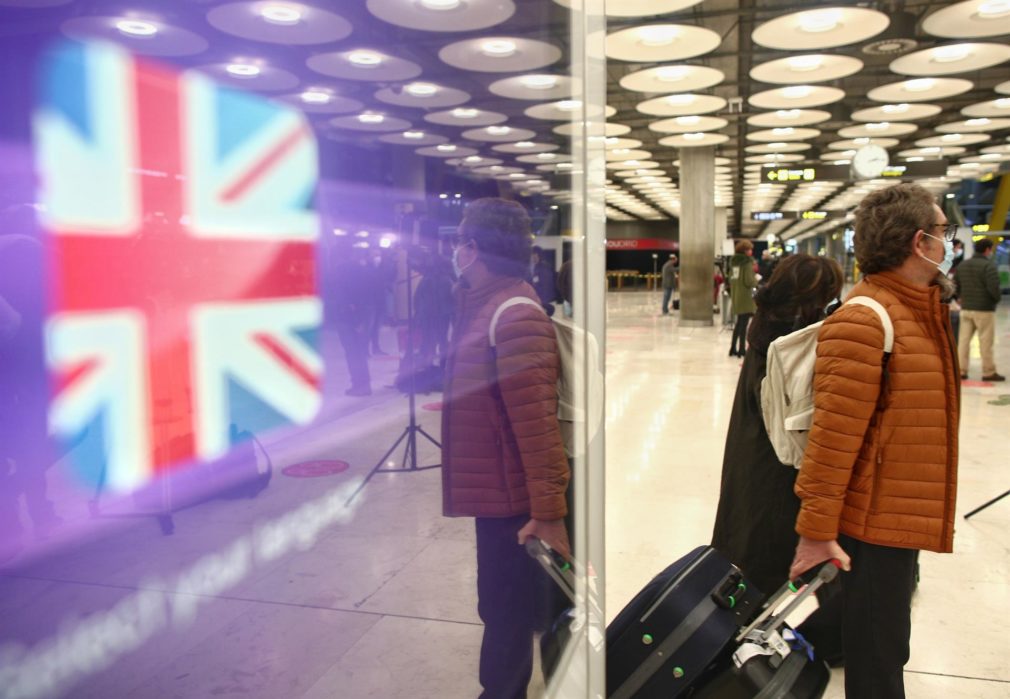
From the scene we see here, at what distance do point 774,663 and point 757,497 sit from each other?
60cm

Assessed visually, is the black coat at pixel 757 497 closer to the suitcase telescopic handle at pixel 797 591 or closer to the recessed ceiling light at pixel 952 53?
the suitcase telescopic handle at pixel 797 591

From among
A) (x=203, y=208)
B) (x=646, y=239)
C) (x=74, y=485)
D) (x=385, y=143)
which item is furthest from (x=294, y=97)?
(x=646, y=239)

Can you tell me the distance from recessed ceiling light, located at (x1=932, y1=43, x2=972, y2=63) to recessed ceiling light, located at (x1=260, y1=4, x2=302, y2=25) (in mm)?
8419

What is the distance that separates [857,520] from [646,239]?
45.7 meters

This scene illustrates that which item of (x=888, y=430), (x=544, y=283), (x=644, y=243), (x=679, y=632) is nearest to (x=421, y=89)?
(x=544, y=283)

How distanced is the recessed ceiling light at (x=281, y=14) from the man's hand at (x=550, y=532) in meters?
7.76

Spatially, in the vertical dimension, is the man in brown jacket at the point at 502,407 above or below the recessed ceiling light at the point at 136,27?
below

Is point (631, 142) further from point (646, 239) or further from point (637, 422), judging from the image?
point (646, 239)

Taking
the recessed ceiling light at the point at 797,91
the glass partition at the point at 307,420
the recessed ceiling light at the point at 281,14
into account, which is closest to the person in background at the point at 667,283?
the recessed ceiling light at the point at 797,91

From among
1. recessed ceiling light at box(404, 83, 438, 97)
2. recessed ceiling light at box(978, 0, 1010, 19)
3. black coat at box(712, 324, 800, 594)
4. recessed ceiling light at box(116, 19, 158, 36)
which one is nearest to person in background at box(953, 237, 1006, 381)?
recessed ceiling light at box(978, 0, 1010, 19)

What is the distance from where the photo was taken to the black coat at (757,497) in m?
2.14

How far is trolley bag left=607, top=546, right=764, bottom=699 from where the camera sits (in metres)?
1.61

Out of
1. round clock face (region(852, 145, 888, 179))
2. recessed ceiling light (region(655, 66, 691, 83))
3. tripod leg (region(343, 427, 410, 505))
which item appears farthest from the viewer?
round clock face (region(852, 145, 888, 179))

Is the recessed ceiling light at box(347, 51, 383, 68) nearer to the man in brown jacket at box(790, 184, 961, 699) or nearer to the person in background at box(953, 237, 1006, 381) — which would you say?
the person in background at box(953, 237, 1006, 381)
